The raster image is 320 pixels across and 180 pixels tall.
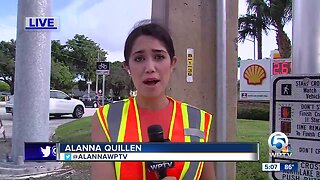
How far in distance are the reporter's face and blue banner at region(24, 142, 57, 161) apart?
541mm

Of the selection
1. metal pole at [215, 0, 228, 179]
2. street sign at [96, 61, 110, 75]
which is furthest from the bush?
metal pole at [215, 0, 228, 179]

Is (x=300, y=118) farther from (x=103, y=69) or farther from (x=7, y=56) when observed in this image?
(x=7, y=56)

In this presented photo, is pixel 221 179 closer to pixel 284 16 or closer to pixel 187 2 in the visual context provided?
pixel 187 2

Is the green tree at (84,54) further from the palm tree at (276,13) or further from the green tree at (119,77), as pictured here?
the palm tree at (276,13)

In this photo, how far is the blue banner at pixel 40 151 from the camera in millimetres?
1744

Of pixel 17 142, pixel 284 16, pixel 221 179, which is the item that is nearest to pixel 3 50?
pixel 284 16

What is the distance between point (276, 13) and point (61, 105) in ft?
35.8

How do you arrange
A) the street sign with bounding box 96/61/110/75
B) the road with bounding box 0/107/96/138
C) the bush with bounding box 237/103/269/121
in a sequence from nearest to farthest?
the street sign with bounding box 96/61/110/75
the road with bounding box 0/107/96/138
the bush with bounding box 237/103/269/121

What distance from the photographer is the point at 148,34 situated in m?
1.49

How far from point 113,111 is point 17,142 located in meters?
4.71

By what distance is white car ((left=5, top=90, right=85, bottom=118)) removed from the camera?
54.0ft

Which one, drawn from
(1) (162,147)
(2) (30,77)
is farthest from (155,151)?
(2) (30,77)

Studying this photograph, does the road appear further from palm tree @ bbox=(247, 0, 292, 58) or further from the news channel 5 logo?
the news channel 5 logo

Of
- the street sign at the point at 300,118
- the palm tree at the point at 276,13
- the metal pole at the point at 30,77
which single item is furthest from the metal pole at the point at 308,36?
the palm tree at the point at 276,13
